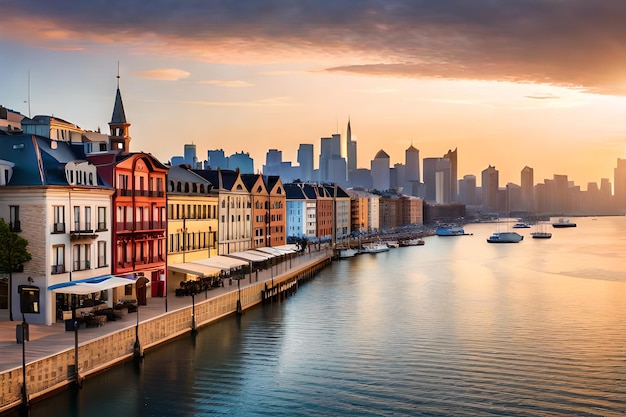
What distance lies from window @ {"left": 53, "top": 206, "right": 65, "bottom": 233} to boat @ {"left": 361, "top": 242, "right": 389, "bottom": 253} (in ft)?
417

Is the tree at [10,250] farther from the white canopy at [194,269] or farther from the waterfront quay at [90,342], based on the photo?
the white canopy at [194,269]

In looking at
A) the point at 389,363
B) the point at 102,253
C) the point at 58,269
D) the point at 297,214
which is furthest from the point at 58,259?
the point at 297,214

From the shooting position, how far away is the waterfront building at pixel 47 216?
46.2 metres

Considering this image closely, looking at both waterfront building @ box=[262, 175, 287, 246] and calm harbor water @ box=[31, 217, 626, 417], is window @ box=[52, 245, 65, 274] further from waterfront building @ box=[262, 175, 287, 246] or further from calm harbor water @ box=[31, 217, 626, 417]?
waterfront building @ box=[262, 175, 287, 246]

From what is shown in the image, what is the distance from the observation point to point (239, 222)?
3607 inches

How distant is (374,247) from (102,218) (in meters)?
132

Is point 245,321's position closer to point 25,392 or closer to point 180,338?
point 180,338

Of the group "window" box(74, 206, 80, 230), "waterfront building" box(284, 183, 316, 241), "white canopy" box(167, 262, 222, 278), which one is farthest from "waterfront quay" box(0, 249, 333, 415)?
"waterfront building" box(284, 183, 316, 241)

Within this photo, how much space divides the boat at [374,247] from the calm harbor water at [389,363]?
9044cm

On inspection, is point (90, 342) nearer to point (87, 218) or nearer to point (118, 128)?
point (87, 218)

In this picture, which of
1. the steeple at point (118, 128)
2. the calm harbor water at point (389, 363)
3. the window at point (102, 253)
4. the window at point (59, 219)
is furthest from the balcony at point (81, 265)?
the steeple at point (118, 128)

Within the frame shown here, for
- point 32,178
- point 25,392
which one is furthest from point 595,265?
point 25,392

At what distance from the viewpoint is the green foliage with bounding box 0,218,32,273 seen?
44.5 m

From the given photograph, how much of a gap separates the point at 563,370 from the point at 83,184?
33.9 m
